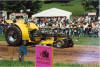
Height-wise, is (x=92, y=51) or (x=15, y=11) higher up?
(x=15, y=11)

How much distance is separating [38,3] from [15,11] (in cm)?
135

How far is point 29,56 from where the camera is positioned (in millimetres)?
8898

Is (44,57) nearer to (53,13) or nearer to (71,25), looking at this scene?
(53,13)

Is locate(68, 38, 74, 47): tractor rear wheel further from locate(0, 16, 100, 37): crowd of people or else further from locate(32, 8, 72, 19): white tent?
locate(32, 8, 72, 19): white tent

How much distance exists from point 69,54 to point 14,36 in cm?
294

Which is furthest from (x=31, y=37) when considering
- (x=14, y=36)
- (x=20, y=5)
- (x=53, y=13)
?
(x=53, y=13)

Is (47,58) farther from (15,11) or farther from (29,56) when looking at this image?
(15,11)

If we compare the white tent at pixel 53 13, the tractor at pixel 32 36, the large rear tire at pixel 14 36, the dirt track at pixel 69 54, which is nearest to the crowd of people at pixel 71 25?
the white tent at pixel 53 13

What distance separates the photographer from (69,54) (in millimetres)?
9141

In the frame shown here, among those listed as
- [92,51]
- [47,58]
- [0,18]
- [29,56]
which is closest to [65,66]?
[47,58]

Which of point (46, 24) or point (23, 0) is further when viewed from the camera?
point (46, 24)

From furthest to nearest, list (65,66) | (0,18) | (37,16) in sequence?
(0,18) < (37,16) < (65,66)

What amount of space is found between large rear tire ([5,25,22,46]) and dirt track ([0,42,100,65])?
0.39 metres

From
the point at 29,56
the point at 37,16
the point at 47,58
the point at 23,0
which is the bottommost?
the point at 29,56
